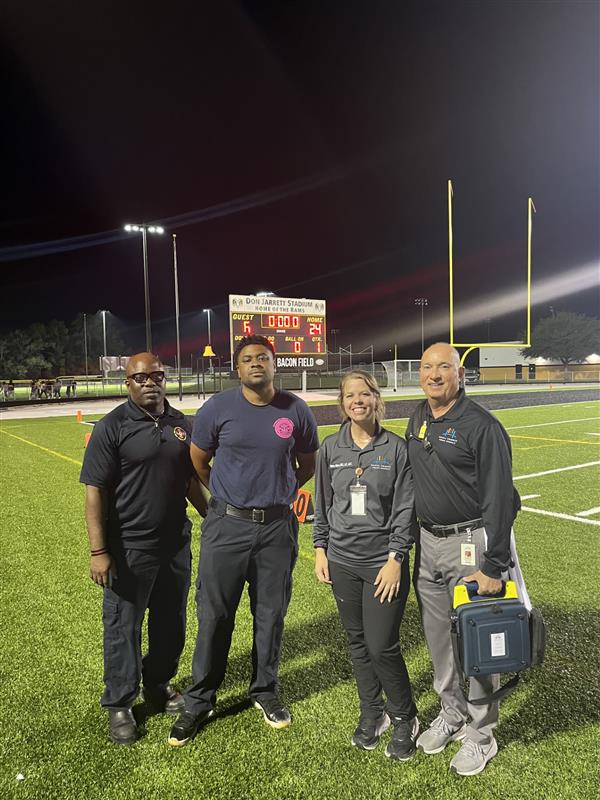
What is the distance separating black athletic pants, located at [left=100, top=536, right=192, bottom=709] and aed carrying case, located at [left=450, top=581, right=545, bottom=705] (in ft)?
5.07

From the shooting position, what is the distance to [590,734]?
295 cm

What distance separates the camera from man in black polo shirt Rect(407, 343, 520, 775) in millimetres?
2584

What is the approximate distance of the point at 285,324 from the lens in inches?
1302

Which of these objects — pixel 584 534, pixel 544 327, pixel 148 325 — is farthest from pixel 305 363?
pixel 544 327

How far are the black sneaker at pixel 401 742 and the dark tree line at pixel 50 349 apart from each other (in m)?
78.1

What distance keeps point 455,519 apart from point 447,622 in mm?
570

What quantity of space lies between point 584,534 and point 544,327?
91.2m

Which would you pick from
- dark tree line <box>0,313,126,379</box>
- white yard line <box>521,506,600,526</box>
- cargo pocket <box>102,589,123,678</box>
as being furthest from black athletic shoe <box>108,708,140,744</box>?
dark tree line <box>0,313,126,379</box>

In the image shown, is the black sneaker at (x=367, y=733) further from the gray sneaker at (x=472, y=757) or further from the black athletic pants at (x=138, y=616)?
the black athletic pants at (x=138, y=616)

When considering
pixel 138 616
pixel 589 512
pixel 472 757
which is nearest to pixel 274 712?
pixel 138 616

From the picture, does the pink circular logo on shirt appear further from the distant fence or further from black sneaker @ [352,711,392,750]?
the distant fence

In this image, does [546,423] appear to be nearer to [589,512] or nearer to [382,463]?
[589,512]

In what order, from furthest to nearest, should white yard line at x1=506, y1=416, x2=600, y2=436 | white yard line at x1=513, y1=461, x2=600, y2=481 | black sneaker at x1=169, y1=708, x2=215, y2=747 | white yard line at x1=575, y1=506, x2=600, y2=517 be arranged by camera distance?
white yard line at x1=506, y1=416, x2=600, y2=436 → white yard line at x1=513, y1=461, x2=600, y2=481 → white yard line at x1=575, y1=506, x2=600, y2=517 → black sneaker at x1=169, y1=708, x2=215, y2=747

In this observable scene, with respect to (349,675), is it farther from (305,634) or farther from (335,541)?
(335,541)
